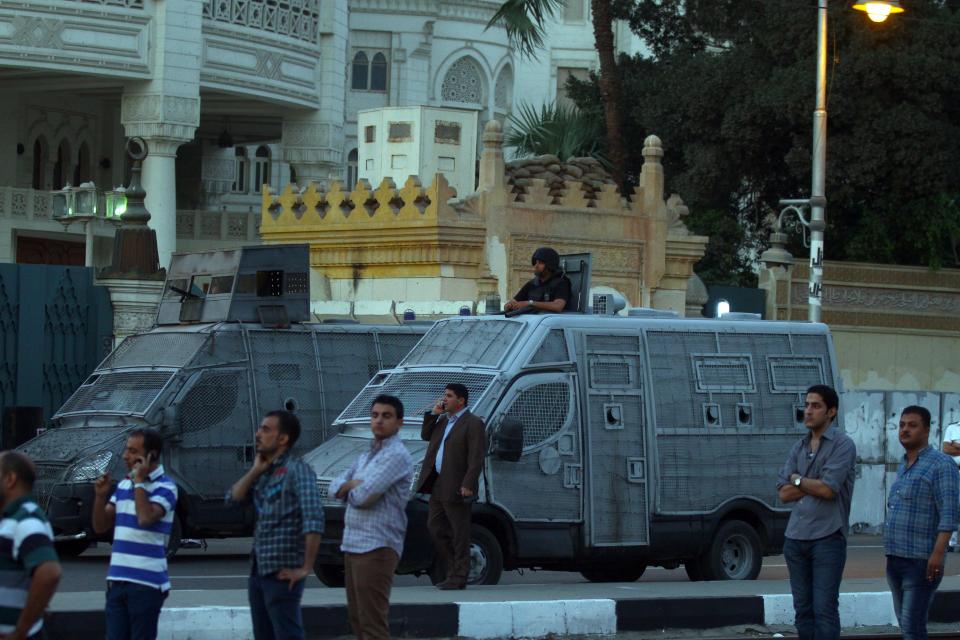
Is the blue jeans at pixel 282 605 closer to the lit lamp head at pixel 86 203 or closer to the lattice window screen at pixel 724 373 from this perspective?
the lattice window screen at pixel 724 373

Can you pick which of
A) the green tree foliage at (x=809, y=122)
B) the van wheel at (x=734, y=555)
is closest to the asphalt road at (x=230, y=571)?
the van wheel at (x=734, y=555)

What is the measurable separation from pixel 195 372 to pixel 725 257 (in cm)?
1940

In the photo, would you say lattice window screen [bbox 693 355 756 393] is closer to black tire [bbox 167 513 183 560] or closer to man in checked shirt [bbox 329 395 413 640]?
black tire [bbox 167 513 183 560]

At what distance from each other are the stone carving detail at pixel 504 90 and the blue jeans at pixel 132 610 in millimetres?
50146

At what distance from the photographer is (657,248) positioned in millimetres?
24234

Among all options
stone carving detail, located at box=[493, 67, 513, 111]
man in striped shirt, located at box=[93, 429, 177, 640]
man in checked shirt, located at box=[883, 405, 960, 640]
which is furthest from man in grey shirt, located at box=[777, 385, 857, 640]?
stone carving detail, located at box=[493, 67, 513, 111]

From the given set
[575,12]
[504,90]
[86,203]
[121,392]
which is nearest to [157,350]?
[121,392]

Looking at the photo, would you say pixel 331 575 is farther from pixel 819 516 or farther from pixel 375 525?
pixel 819 516

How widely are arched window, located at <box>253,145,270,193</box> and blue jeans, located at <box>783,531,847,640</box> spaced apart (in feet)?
146

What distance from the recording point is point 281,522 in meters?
8.06

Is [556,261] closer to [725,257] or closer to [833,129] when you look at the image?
[833,129]

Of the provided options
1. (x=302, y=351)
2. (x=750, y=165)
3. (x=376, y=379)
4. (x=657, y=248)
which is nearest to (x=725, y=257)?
(x=750, y=165)

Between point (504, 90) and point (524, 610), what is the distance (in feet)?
157

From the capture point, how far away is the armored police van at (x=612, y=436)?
13094 mm
